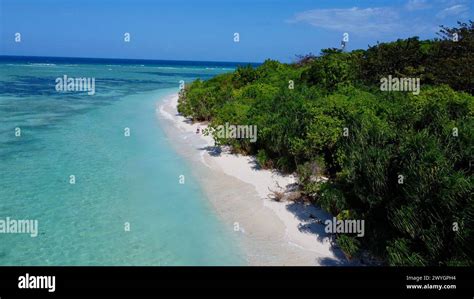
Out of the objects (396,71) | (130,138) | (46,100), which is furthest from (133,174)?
(46,100)

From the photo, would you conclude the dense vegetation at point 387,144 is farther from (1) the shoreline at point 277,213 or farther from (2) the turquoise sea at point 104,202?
(2) the turquoise sea at point 104,202

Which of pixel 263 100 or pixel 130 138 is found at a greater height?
pixel 263 100

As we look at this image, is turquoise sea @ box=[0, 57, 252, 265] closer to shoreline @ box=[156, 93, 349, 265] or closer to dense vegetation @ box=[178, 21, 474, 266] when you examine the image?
shoreline @ box=[156, 93, 349, 265]

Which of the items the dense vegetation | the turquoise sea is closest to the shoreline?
the dense vegetation

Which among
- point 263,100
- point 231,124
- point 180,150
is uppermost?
point 263,100

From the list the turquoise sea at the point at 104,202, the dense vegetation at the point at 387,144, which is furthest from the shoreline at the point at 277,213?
the turquoise sea at the point at 104,202

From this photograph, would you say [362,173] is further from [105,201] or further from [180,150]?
[180,150]

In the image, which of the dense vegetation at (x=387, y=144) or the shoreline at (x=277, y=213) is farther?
the shoreline at (x=277, y=213)
